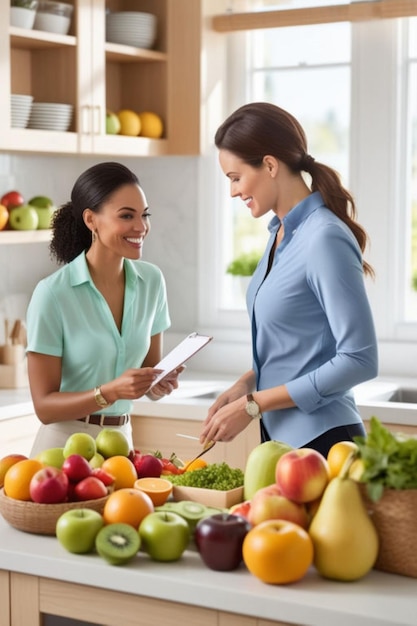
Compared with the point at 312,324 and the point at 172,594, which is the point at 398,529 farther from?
the point at 312,324

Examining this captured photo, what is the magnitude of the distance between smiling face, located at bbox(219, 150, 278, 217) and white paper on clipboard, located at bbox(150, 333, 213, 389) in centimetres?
A: 37

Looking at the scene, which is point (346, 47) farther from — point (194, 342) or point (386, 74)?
point (194, 342)

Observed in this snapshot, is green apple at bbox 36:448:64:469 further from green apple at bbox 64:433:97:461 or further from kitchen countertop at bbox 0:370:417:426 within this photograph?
kitchen countertop at bbox 0:370:417:426

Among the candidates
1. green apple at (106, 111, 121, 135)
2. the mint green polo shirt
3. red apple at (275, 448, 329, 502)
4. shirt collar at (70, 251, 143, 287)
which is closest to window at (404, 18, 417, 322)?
green apple at (106, 111, 121, 135)

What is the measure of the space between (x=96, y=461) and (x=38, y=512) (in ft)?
0.71

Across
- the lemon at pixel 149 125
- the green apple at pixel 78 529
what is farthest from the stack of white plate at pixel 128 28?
the green apple at pixel 78 529

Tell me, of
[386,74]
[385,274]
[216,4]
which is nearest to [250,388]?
[385,274]

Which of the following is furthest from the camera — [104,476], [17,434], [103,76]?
[103,76]

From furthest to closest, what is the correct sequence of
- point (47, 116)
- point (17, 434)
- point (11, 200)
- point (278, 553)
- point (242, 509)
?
1. point (11, 200)
2. point (47, 116)
3. point (17, 434)
4. point (242, 509)
5. point (278, 553)

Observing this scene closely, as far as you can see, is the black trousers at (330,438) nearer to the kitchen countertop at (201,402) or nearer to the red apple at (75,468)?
the red apple at (75,468)

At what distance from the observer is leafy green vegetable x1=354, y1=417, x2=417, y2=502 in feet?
5.61

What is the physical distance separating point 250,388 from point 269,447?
606 millimetres

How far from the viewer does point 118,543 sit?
1749mm

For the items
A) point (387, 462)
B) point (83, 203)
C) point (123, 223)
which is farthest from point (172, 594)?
point (83, 203)
